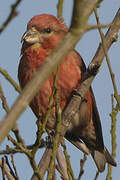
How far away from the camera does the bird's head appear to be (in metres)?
5.34

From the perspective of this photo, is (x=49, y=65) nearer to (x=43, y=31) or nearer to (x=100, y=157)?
(x=43, y=31)

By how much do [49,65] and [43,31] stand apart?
372cm

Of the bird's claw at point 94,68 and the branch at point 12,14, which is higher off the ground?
the bird's claw at point 94,68

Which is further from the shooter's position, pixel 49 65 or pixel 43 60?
pixel 43 60

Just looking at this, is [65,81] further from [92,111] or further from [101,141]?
[101,141]

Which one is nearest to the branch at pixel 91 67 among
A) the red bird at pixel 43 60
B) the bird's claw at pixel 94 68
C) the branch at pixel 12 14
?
the bird's claw at pixel 94 68

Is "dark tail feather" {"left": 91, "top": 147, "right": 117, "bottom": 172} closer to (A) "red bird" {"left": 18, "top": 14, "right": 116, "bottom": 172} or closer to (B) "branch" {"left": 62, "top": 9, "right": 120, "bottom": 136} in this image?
(A) "red bird" {"left": 18, "top": 14, "right": 116, "bottom": 172}

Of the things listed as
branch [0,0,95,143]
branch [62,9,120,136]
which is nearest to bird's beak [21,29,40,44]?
branch [62,9,120,136]

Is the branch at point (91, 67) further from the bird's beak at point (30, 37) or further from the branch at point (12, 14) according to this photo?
the branch at point (12, 14)

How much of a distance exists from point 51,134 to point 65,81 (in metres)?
0.74

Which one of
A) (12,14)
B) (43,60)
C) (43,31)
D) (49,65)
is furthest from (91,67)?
(49,65)

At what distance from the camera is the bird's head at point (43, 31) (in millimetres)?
5340

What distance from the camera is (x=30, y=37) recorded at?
534 cm

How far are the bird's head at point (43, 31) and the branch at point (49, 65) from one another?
325 cm
